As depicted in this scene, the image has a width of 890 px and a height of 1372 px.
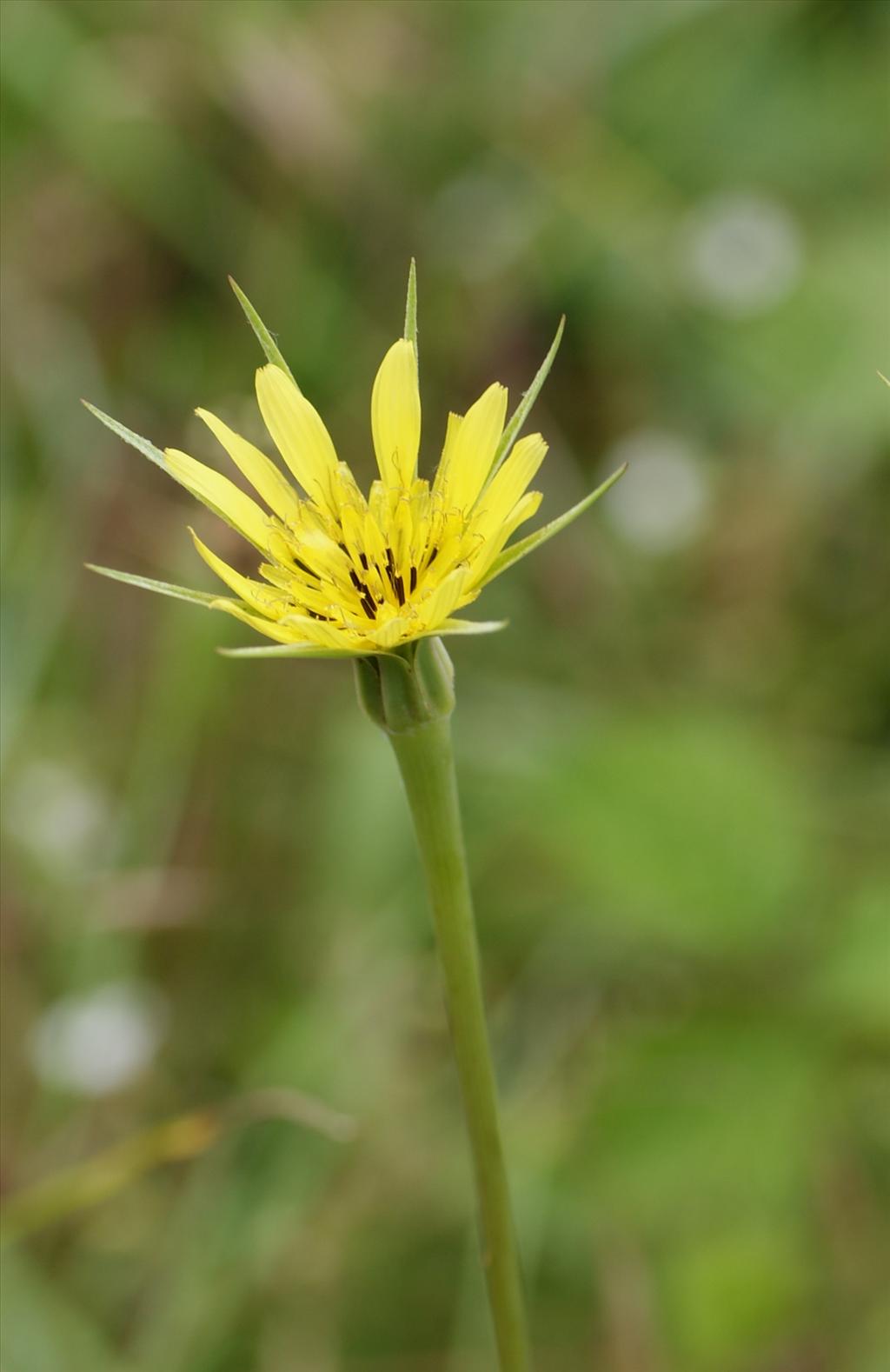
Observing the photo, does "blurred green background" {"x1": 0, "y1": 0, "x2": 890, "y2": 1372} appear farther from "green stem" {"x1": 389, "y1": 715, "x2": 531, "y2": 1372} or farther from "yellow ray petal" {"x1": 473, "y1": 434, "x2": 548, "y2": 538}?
"yellow ray petal" {"x1": 473, "y1": 434, "x2": 548, "y2": 538}

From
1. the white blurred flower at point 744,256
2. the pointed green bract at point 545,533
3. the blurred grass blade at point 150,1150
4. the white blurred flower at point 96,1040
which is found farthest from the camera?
the white blurred flower at point 744,256

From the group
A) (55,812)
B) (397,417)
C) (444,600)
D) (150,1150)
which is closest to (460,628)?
(444,600)

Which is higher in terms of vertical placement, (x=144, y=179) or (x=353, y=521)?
(x=144, y=179)

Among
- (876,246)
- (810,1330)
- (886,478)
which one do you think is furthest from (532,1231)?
(876,246)

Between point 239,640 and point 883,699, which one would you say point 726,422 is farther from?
point 239,640

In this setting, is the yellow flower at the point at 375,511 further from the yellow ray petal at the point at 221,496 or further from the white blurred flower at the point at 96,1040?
the white blurred flower at the point at 96,1040

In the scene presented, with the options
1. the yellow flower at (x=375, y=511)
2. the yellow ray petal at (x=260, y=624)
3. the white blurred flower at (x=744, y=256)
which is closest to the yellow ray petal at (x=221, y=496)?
the yellow flower at (x=375, y=511)

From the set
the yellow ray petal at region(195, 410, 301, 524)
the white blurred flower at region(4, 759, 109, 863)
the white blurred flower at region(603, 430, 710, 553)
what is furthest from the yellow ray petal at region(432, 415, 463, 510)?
the white blurred flower at region(603, 430, 710, 553)
